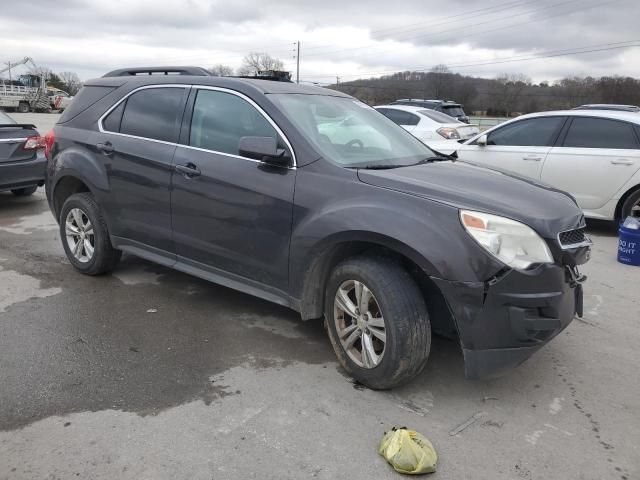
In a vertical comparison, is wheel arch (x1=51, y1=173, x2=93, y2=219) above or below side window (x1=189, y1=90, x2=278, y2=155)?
below

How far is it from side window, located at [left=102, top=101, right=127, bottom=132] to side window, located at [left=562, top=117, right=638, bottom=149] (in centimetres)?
572

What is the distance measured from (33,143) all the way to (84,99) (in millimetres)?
3752

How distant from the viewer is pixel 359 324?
328 centimetres

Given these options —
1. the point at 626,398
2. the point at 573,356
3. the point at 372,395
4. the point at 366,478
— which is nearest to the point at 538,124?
the point at 573,356

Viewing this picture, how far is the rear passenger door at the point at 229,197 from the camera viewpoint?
11.8 ft

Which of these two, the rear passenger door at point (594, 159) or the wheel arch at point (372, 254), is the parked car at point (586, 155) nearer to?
the rear passenger door at point (594, 159)

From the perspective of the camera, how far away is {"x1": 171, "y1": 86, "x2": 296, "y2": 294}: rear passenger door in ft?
11.8

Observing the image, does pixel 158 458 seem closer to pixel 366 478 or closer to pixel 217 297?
pixel 366 478

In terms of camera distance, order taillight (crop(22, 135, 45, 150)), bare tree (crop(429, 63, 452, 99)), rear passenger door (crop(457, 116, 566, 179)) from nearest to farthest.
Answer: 1. rear passenger door (crop(457, 116, 566, 179))
2. taillight (crop(22, 135, 45, 150))
3. bare tree (crop(429, 63, 452, 99))

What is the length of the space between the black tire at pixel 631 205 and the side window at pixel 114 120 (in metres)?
6.10

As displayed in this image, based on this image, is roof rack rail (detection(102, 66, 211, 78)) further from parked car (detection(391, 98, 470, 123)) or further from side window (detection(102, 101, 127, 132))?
parked car (detection(391, 98, 470, 123))

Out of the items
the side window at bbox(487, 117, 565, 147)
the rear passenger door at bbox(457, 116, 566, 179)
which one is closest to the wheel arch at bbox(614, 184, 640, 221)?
the rear passenger door at bbox(457, 116, 566, 179)

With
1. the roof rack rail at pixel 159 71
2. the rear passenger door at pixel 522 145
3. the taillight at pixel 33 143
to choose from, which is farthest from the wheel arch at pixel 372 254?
the taillight at pixel 33 143

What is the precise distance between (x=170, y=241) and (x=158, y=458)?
200 cm
